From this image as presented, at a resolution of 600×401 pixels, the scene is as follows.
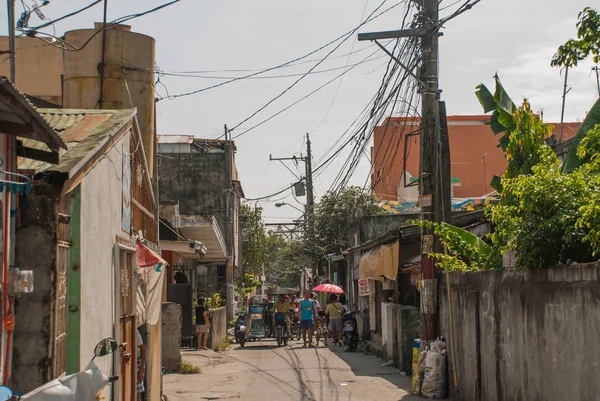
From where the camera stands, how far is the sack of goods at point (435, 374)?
13.6 m

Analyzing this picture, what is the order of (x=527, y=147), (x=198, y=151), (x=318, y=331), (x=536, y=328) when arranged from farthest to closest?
(x=198, y=151) < (x=318, y=331) < (x=527, y=147) < (x=536, y=328)

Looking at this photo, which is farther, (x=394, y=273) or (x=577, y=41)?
(x=394, y=273)

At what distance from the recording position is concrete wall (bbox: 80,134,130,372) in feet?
24.0

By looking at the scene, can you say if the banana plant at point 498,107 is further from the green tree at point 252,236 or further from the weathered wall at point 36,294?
the green tree at point 252,236

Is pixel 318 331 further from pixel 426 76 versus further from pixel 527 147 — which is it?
pixel 527 147

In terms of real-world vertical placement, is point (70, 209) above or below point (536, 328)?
above

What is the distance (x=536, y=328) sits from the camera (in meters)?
9.39

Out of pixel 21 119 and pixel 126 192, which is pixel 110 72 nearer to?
pixel 126 192

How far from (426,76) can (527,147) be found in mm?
2956

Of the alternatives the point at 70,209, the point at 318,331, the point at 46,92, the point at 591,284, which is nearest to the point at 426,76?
the point at 591,284

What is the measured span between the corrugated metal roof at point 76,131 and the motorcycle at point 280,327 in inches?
671

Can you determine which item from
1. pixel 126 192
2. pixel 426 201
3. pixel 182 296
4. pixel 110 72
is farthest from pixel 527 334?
pixel 182 296

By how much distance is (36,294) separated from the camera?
20.3ft

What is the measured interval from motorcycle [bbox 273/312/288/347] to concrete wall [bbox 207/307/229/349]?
2.01 m
